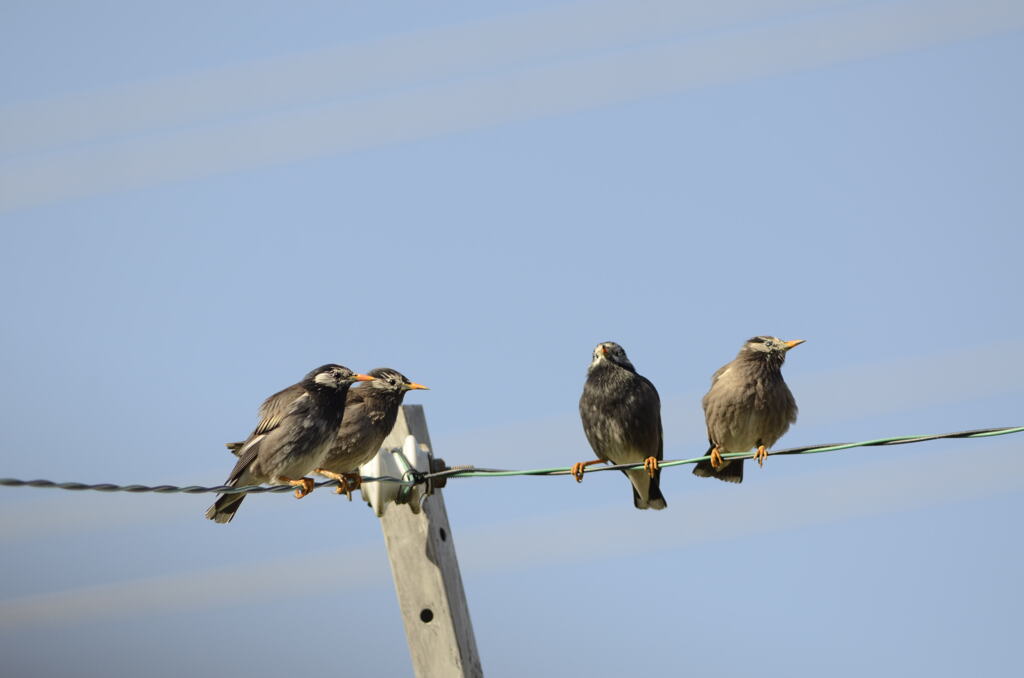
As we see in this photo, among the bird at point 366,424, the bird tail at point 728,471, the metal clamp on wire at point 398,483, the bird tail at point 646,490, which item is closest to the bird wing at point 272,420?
the bird at point 366,424

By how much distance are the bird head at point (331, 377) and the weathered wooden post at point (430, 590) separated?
1.75m

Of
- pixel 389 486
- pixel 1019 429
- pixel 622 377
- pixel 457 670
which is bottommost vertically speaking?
pixel 457 670

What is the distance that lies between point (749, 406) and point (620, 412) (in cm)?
87

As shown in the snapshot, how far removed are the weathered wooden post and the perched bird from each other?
1.58m

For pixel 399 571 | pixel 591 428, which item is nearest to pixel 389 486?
pixel 399 571

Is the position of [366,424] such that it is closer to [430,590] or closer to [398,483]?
[398,483]

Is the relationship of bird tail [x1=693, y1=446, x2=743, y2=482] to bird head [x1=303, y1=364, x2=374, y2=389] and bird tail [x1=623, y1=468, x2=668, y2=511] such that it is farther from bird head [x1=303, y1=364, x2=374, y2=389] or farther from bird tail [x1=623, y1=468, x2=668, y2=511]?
bird head [x1=303, y1=364, x2=374, y2=389]

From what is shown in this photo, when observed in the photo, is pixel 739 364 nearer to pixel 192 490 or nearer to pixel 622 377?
pixel 622 377

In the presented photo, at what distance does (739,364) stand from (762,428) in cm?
48

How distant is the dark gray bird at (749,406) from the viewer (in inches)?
331

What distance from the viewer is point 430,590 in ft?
19.6

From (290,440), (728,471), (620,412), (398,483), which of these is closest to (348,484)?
(290,440)

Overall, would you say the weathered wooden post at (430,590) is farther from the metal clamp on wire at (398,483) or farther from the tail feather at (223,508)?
the tail feather at (223,508)

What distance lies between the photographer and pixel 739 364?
8.70m
